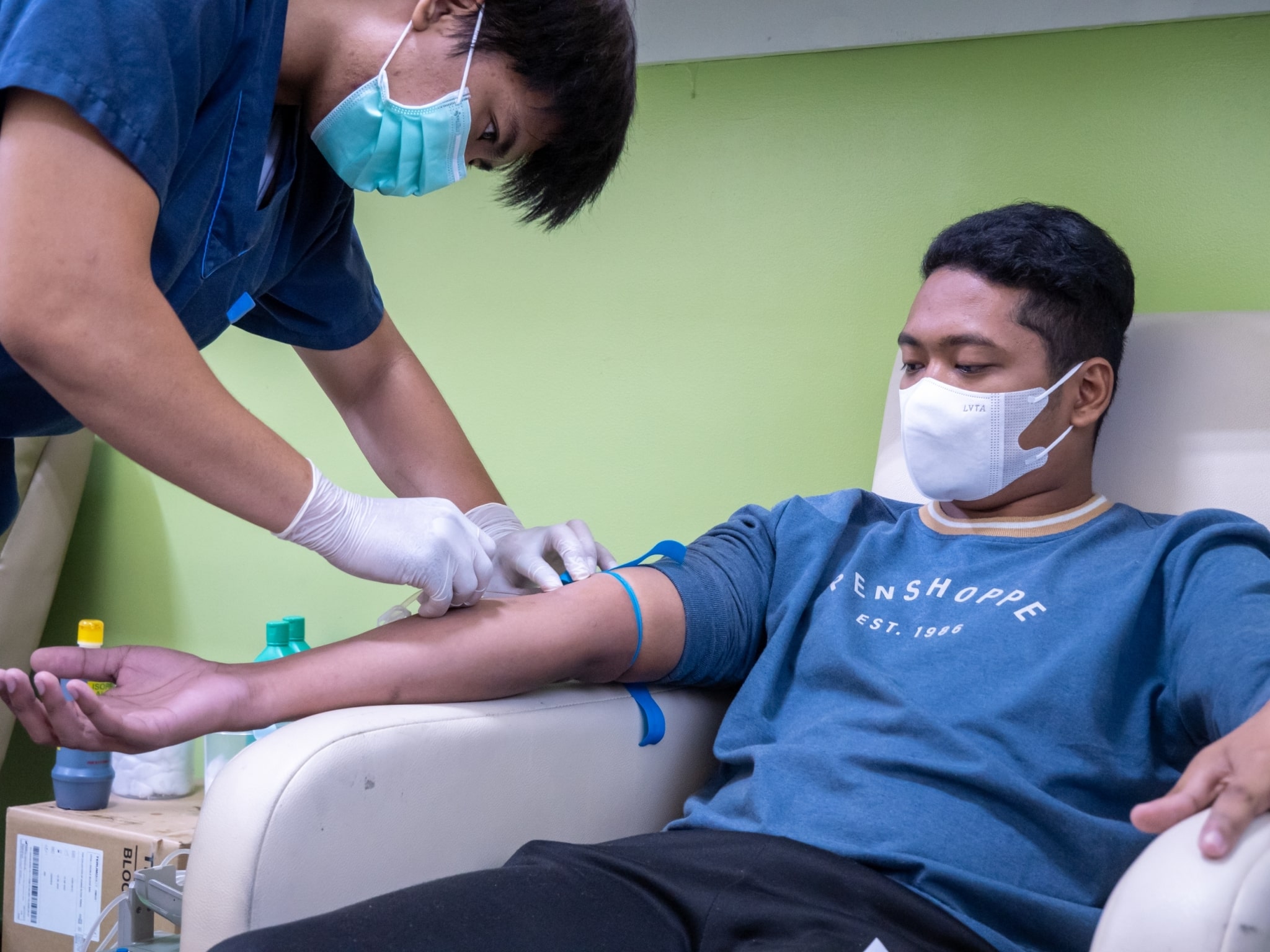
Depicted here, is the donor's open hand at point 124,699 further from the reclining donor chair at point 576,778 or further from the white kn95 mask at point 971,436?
the white kn95 mask at point 971,436

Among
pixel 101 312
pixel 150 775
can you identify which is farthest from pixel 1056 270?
pixel 150 775

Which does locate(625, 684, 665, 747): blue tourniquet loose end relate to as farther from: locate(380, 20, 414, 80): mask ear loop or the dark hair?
locate(380, 20, 414, 80): mask ear loop

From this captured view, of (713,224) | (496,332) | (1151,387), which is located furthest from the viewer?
(496,332)

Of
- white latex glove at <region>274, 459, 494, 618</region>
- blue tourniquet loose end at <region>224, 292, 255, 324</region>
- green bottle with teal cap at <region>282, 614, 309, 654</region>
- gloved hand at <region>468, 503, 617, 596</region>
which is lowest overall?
green bottle with teal cap at <region>282, 614, 309, 654</region>

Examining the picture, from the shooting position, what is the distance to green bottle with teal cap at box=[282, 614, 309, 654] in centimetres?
188

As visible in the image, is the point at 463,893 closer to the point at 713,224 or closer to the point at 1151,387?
the point at 1151,387

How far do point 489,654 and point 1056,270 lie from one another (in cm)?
73

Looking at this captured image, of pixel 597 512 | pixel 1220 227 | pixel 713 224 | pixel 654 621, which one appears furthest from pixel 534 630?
pixel 1220 227


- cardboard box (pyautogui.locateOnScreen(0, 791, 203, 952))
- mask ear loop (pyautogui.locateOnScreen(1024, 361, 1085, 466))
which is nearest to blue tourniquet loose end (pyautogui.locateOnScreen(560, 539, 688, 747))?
mask ear loop (pyautogui.locateOnScreen(1024, 361, 1085, 466))

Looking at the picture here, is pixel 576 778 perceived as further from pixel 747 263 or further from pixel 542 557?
pixel 747 263

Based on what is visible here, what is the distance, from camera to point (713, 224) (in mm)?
1736

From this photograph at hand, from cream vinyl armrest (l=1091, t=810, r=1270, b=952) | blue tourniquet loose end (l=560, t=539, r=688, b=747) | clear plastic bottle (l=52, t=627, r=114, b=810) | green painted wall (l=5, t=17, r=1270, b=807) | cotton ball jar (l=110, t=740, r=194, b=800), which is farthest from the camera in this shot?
cotton ball jar (l=110, t=740, r=194, b=800)

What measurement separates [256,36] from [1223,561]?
98 cm

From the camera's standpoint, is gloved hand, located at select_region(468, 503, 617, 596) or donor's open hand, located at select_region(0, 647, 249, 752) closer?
donor's open hand, located at select_region(0, 647, 249, 752)
